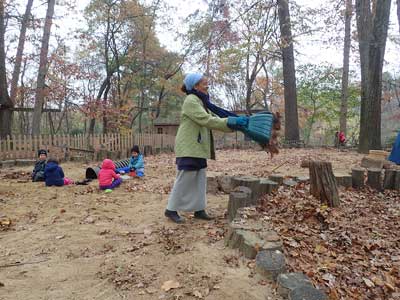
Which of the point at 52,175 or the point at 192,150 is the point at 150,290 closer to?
the point at 192,150

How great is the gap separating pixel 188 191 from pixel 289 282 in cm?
177

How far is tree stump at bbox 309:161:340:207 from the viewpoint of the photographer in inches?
→ 181

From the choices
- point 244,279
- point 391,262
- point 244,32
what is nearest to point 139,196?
point 244,279

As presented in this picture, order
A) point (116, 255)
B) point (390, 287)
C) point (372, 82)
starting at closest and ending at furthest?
point (390, 287) < point (116, 255) < point (372, 82)

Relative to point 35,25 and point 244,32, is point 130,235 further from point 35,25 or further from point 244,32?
point 244,32

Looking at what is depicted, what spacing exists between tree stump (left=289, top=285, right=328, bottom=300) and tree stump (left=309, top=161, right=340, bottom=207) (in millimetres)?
2493

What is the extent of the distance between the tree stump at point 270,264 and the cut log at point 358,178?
12.3 ft

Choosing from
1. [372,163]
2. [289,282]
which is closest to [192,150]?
[289,282]

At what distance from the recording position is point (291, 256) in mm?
3094

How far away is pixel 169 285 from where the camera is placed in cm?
255

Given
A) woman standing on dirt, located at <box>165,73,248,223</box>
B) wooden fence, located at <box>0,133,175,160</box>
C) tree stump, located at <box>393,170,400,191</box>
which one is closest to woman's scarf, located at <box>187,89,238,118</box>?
woman standing on dirt, located at <box>165,73,248,223</box>

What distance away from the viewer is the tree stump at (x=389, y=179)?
19.5 feet

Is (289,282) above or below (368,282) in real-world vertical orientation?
above

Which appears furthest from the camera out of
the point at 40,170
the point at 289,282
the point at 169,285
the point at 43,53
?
the point at 43,53
